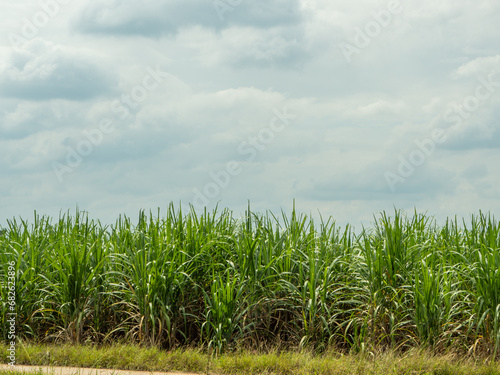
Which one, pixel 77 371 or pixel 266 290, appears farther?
pixel 266 290

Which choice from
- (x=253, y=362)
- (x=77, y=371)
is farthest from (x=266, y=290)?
(x=77, y=371)

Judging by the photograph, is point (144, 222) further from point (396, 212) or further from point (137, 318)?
point (396, 212)

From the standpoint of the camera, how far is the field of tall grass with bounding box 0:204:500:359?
6.70 m

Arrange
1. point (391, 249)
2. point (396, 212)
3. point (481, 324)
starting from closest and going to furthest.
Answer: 1. point (481, 324)
2. point (391, 249)
3. point (396, 212)

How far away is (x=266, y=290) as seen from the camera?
7.08 metres

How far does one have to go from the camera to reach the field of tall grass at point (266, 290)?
22.0ft

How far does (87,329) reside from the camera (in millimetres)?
7363

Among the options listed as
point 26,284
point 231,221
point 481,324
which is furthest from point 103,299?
point 481,324

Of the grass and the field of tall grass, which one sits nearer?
the grass

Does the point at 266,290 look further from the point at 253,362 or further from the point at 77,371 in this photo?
the point at 77,371

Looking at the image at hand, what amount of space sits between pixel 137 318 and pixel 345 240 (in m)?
3.45

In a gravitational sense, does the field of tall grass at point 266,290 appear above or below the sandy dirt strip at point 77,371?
above

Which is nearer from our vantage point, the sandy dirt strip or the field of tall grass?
the sandy dirt strip

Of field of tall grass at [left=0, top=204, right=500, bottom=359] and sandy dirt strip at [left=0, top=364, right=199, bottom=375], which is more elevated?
field of tall grass at [left=0, top=204, right=500, bottom=359]
